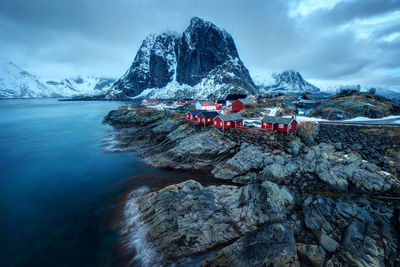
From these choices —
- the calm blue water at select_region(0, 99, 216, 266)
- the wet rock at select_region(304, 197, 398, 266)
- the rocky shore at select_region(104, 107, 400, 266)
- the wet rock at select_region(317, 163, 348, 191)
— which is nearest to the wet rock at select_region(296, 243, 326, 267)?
the rocky shore at select_region(104, 107, 400, 266)

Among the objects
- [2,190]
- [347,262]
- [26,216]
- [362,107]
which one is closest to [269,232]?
[347,262]

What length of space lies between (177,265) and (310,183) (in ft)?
60.9

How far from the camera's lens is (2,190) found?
24.5 meters

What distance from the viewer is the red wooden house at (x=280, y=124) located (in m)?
29.7

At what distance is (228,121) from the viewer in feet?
108

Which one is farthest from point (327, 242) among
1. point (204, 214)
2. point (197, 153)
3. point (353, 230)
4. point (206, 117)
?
point (206, 117)

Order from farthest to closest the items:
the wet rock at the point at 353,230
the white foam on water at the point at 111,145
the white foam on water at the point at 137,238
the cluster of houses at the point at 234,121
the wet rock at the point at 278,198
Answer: the white foam on water at the point at 111,145 → the cluster of houses at the point at 234,121 → the wet rock at the point at 278,198 → the white foam on water at the point at 137,238 → the wet rock at the point at 353,230

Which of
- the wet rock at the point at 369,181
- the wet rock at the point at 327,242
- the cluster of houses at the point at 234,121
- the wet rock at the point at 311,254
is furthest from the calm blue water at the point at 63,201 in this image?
the wet rock at the point at 369,181

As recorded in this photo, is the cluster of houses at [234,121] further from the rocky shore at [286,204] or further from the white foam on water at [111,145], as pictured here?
the white foam on water at [111,145]

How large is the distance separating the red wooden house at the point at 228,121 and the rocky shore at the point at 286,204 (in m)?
4.95

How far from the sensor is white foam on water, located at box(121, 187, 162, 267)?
13562 mm

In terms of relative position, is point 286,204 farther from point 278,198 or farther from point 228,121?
point 228,121

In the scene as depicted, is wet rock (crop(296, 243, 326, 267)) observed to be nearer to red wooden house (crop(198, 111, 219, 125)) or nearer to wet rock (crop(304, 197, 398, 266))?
wet rock (crop(304, 197, 398, 266))

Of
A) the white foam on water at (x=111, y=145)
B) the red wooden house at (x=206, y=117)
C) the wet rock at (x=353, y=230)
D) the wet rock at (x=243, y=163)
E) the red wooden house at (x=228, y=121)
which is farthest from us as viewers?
the white foam on water at (x=111, y=145)
